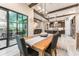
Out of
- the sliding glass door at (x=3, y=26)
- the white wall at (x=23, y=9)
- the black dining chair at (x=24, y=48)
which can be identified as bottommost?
the black dining chair at (x=24, y=48)

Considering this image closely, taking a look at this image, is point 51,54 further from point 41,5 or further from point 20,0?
point 20,0

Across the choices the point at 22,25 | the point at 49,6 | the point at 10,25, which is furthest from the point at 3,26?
the point at 49,6

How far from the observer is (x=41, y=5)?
5.55 feet

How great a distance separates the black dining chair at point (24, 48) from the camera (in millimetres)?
1518

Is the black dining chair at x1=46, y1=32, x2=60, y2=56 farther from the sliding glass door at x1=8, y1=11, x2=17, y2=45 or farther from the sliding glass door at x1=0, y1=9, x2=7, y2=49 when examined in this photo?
the sliding glass door at x1=0, y1=9, x2=7, y2=49

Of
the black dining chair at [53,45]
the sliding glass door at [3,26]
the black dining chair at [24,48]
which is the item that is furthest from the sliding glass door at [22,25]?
the black dining chair at [53,45]

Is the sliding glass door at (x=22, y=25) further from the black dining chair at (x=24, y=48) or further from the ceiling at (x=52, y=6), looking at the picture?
the ceiling at (x=52, y=6)

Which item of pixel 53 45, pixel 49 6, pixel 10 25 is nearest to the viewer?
pixel 10 25

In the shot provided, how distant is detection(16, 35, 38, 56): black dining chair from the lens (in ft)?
4.98

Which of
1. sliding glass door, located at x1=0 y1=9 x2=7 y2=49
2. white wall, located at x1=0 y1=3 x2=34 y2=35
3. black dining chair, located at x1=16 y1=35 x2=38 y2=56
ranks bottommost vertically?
black dining chair, located at x1=16 y1=35 x2=38 y2=56

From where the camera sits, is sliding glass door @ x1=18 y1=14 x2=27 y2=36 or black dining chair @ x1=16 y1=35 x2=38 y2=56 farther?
sliding glass door @ x1=18 y1=14 x2=27 y2=36

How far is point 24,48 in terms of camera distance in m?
1.57

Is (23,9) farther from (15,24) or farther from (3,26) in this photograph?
(3,26)

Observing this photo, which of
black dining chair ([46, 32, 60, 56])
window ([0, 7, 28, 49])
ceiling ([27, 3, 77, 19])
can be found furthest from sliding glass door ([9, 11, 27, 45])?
black dining chair ([46, 32, 60, 56])
